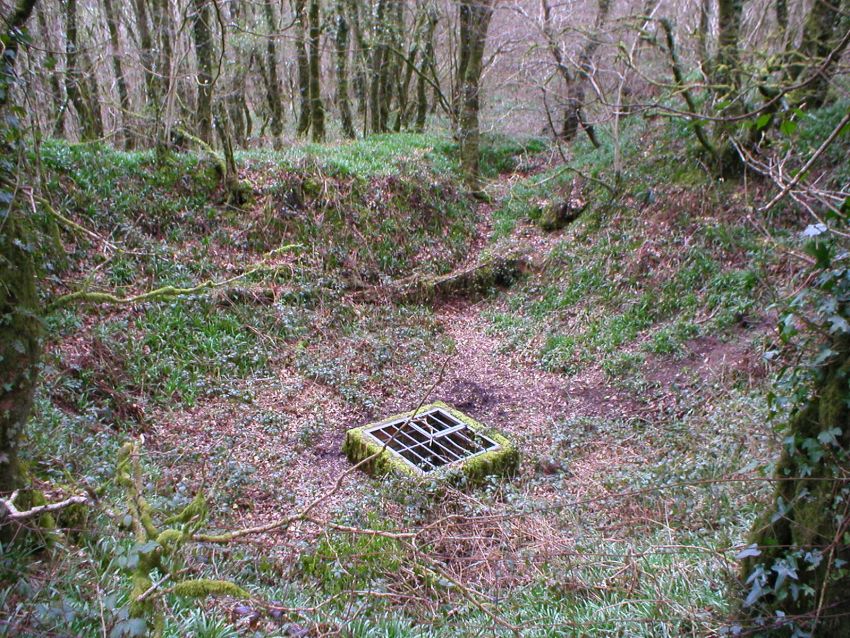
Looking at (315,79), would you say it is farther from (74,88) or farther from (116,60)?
(74,88)

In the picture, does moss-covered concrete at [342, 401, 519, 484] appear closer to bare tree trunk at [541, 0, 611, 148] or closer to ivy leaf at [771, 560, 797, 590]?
ivy leaf at [771, 560, 797, 590]

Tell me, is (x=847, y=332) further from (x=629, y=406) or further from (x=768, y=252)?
(x=768, y=252)

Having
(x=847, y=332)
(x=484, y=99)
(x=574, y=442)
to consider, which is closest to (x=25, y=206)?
(x=847, y=332)

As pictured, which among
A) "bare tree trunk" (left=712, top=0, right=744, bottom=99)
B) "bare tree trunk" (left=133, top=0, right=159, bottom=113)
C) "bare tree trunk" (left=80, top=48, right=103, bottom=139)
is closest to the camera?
"bare tree trunk" (left=712, top=0, right=744, bottom=99)

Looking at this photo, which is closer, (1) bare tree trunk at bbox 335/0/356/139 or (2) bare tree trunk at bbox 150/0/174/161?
(2) bare tree trunk at bbox 150/0/174/161

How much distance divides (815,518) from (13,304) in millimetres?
4091

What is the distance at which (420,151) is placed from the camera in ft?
48.7

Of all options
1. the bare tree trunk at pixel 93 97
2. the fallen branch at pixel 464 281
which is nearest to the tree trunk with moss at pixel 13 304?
the fallen branch at pixel 464 281

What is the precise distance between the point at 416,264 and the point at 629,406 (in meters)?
5.49

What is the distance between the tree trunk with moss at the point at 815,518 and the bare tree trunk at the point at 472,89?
→ 12227 millimetres

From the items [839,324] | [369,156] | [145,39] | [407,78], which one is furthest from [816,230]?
[407,78]

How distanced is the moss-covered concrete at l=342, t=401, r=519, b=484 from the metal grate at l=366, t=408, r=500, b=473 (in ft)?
0.27

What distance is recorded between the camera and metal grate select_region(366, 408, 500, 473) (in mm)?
6318

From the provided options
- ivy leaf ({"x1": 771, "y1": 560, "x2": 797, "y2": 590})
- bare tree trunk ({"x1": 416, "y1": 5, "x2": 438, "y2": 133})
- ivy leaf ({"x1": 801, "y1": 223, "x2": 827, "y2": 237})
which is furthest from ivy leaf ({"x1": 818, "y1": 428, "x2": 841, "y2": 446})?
bare tree trunk ({"x1": 416, "y1": 5, "x2": 438, "y2": 133})
